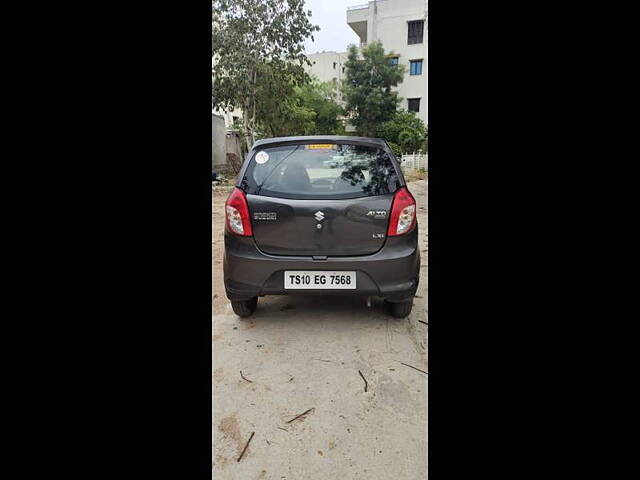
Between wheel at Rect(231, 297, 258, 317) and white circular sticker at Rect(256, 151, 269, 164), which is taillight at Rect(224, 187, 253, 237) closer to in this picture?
white circular sticker at Rect(256, 151, 269, 164)

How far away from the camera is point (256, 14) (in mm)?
12172

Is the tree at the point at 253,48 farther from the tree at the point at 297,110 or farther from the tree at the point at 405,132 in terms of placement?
the tree at the point at 405,132

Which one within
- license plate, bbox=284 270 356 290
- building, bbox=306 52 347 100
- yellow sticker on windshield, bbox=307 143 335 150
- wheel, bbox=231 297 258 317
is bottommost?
wheel, bbox=231 297 258 317

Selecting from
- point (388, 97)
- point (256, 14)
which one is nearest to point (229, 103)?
point (256, 14)

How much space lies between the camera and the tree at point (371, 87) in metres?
26.0

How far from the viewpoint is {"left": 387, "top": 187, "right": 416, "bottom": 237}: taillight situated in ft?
9.20

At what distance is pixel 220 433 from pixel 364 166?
1.97 meters

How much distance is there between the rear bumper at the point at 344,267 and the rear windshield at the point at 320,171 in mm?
408

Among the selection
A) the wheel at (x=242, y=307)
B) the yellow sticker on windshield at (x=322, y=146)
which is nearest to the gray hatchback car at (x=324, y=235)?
the yellow sticker on windshield at (x=322, y=146)

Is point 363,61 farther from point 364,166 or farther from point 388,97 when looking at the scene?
point 364,166

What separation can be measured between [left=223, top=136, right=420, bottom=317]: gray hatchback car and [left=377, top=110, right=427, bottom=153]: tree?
21356 mm

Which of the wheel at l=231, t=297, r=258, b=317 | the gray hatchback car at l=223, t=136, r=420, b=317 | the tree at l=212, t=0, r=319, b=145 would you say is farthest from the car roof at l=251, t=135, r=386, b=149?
the tree at l=212, t=0, r=319, b=145

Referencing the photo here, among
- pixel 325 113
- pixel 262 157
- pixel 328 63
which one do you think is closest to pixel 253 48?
pixel 262 157

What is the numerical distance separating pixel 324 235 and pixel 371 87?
84.6ft
